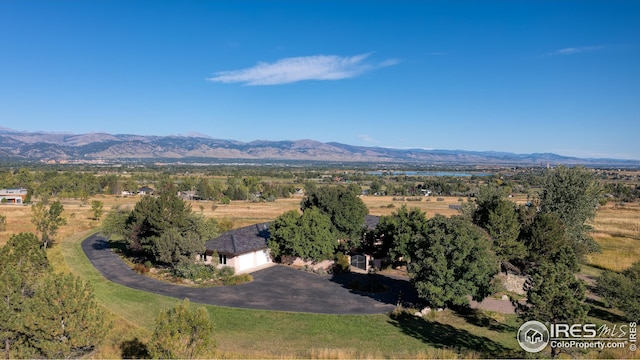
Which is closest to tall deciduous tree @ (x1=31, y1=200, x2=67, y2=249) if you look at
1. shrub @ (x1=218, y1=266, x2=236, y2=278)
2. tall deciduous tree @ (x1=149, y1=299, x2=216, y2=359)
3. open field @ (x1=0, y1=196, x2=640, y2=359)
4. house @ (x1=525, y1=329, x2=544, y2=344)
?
open field @ (x1=0, y1=196, x2=640, y2=359)

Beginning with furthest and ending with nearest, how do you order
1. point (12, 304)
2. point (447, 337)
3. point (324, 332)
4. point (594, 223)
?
1. point (594, 223)
2. point (324, 332)
3. point (447, 337)
4. point (12, 304)

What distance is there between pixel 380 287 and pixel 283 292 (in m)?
8.85

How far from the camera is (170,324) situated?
47.0 ft

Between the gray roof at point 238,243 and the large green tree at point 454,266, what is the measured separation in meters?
18.5

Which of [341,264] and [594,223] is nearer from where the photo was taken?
[341,264]

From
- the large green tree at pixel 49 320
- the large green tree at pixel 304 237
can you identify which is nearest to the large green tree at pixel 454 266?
the large green tree at pixel 304 237

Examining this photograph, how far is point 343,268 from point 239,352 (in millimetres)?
21169

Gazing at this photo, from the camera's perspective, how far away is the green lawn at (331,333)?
2158 centimetres

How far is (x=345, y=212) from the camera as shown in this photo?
44.5 metres

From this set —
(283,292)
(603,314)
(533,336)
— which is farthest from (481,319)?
(283,292)

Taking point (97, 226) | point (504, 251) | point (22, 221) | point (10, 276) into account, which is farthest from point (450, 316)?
point (22, 221)

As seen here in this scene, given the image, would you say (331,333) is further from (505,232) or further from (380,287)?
(505,232)

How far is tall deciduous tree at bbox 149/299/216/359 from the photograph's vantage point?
46.3 ft

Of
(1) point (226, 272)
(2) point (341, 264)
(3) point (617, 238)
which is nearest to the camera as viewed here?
(1) point (226, 272)
